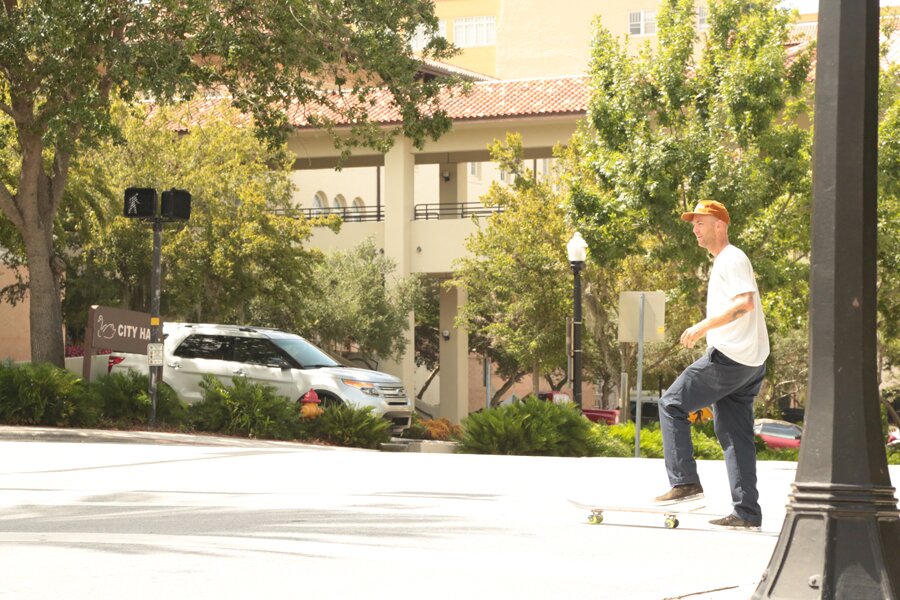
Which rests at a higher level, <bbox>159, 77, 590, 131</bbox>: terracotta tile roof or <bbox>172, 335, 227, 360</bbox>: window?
<bbox>159, 77, 590, 131</bbox>: terracotta tile roof

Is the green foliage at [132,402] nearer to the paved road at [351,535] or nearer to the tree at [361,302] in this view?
the paved road at [351,535]

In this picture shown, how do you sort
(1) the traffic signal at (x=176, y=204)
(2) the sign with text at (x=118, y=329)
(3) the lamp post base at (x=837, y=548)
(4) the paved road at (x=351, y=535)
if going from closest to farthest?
(3) the lamp post base at (x=837, y=548) < (4) the paved road at (x=351, y=535) < (2) the sign with text at (x=118, y=329) < (1) the traffic signal at (x=176, y=204)

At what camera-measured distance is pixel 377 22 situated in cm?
2103

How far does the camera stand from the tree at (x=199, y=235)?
34062mm

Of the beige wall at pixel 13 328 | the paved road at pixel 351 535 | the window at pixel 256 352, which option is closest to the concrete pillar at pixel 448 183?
the beige wall at pixel 13 328

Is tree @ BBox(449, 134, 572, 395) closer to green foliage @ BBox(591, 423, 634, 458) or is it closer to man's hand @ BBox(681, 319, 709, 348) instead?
green foliage @ BBox(591, 423, 634, 458)

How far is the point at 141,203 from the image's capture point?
21.3m

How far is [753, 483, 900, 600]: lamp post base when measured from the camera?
5.32m

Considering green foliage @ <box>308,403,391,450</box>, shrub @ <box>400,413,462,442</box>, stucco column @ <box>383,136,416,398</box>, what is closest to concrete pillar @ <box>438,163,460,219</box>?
stucco column @ <box>383,136,416,398</box>

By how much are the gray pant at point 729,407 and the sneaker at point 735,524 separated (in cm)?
3

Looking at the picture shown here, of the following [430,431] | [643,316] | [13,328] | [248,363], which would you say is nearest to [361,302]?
[13,328]

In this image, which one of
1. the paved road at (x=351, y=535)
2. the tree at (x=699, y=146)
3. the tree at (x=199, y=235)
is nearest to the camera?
the paved road at (x=351, y=535)

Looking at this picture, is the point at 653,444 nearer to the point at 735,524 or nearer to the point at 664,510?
the point at 664,510

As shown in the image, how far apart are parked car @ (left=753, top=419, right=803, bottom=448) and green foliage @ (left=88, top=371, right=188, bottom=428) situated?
21201mm
